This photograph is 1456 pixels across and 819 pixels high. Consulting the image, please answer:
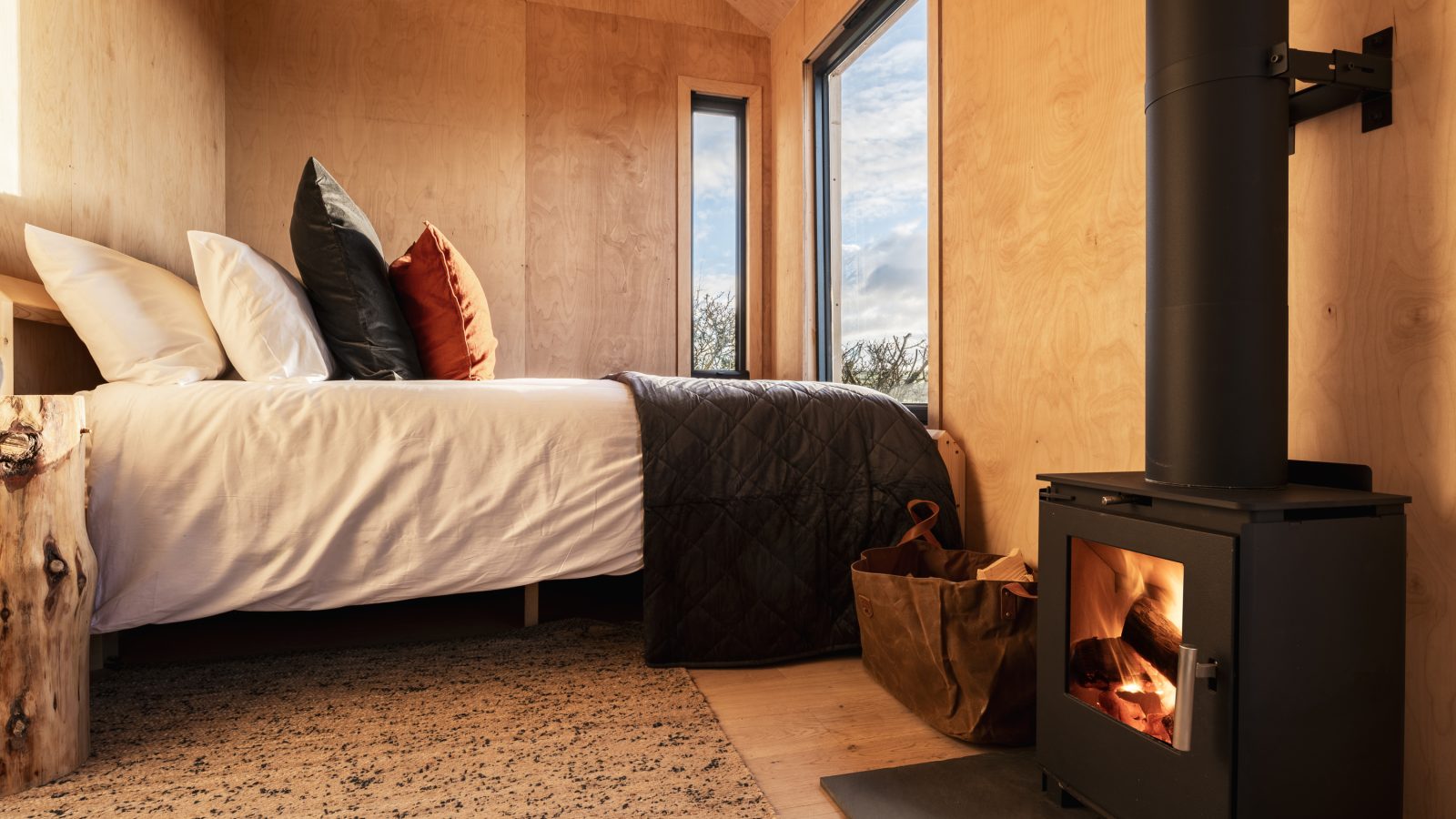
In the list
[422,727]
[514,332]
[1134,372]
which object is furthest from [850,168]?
[422,727]

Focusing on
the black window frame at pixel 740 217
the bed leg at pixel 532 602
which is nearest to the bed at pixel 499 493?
the bed leg at pixel 532 602

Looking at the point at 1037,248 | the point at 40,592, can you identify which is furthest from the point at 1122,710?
the point at 40,592

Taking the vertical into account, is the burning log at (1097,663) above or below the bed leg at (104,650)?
above

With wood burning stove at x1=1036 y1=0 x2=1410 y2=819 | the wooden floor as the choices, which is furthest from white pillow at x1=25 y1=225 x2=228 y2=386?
wood burning stove at x1=1036 y1=0 x2=1410 y2=819

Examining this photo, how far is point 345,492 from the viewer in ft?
5.14

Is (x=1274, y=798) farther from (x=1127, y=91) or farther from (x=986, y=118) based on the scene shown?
(x=986, y=118)

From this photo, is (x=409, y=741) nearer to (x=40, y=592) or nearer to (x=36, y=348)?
(x=40, y=592)

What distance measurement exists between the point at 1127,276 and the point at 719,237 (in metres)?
2.34

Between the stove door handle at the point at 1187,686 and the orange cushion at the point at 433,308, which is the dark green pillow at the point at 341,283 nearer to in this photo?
the orange cushion at the point at 433,308

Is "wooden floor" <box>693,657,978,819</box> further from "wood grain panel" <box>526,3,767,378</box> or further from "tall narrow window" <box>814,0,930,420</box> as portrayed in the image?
"wood grain panel" <box>526,3,767,378</box>

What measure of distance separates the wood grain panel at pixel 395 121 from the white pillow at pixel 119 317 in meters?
1.42

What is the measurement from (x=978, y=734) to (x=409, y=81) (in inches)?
126

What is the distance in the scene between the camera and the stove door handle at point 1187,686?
889 mm

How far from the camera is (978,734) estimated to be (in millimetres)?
1382
